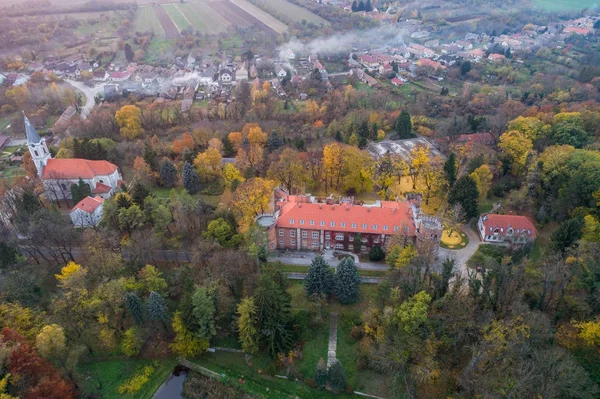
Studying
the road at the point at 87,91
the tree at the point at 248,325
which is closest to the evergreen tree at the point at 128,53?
the road at the point at 87,91

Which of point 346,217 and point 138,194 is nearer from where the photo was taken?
point 346,217

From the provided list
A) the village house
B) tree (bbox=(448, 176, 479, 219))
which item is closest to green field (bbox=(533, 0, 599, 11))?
tree (bbox=(448, 176, 479, 219))

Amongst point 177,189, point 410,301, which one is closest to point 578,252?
point 410,301

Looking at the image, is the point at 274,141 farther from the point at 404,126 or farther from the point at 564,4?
the point at 564,4

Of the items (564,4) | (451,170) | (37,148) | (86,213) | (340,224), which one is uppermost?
(564,4)

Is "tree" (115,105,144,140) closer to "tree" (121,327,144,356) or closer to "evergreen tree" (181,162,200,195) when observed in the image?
"evergreen tree" (181,162,200,195)

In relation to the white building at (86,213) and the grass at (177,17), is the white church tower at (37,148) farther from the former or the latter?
the grass at (177,17)

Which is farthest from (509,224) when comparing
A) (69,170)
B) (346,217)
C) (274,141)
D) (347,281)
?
(69,170)

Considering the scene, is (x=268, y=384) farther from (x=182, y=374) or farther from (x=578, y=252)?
(x=578, y=252)
